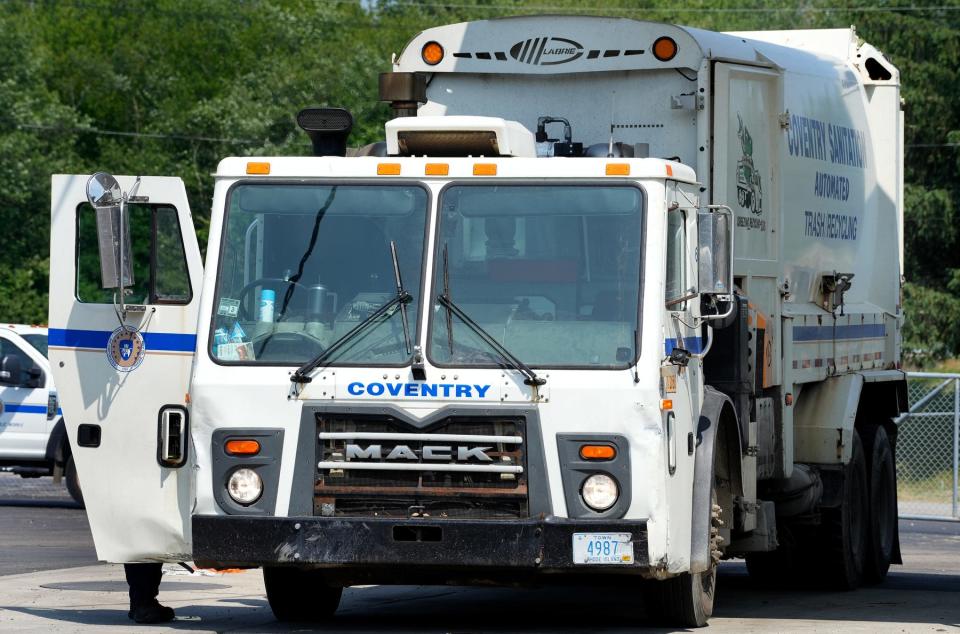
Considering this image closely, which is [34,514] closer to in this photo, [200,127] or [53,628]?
[53,628]

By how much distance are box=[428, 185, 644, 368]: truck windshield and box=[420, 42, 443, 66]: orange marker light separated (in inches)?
101

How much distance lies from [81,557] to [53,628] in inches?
193

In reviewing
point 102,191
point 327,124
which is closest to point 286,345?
point 102,191

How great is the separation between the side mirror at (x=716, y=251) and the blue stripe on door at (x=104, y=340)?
8.85 feet

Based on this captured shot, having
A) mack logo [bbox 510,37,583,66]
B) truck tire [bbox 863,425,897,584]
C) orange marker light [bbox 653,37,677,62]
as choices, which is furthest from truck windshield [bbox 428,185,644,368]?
truck tire [bbox 863,425,897,584]

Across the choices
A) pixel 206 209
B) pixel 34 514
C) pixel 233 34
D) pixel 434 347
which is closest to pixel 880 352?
pixel 434 347

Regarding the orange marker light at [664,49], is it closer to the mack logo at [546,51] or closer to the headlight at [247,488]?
the mack logo at [546,51]

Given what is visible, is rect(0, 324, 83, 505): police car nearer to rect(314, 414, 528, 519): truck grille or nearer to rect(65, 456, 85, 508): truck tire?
rect(65, 456, 85, 508): truck tire

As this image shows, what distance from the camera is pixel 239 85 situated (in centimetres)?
5228

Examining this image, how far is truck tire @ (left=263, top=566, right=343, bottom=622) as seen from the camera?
402 inches

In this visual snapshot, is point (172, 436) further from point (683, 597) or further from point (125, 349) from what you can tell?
point (683, 597)

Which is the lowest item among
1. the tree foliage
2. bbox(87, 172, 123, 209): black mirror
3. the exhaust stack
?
bbox(87, 172, 123, 209): black mirror

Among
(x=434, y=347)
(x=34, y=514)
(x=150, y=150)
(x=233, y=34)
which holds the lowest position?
(x=34, y=514)

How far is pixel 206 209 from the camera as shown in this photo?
49219mm
